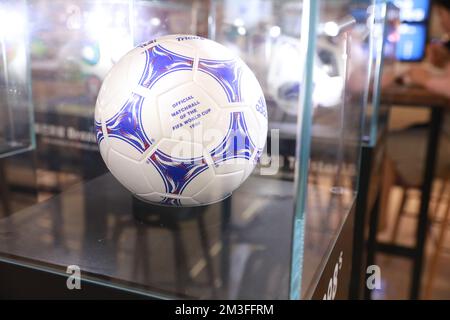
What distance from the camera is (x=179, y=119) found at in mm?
588

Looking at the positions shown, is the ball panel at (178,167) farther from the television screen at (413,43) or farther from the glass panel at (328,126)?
the television screen at (413,43)

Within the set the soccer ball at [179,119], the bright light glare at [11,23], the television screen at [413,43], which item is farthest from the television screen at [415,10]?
the soccer ball at [179,119]

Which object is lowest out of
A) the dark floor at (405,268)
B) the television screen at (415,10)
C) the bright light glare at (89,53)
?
the dark floor at (405,268)

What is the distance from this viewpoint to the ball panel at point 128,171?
62cm

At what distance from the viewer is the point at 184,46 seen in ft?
2.06

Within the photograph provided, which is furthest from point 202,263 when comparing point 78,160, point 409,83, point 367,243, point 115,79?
point 409,83

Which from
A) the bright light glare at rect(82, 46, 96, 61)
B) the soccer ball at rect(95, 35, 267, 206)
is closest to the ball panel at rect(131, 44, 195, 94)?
the soccer ball at rect(95, 35, 267, 206)

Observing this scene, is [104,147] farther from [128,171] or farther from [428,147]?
[428,147]

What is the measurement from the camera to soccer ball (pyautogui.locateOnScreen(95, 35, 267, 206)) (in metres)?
0.59

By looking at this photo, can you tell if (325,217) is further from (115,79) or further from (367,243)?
(367,243)

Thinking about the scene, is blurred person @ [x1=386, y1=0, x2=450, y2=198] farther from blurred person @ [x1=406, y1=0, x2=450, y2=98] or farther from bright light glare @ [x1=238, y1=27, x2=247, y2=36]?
bright light glare @ [x1=238, y1=27, x2=247, y2=36]

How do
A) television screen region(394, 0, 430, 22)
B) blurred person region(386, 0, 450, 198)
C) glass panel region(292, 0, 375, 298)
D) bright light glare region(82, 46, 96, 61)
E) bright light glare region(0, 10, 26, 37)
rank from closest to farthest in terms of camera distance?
glass panel region(292, 0, 375, 298)
bright light glare region(0, 10, 26, 37)
bright light glare region(82, 46, 96, 61)
blurred person region(386, 0, 450, 198)
television screen region(394, 0, 430, 22)

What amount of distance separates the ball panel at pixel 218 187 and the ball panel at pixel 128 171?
7 centimetres

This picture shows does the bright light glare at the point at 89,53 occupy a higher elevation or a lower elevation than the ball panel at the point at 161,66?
lower
